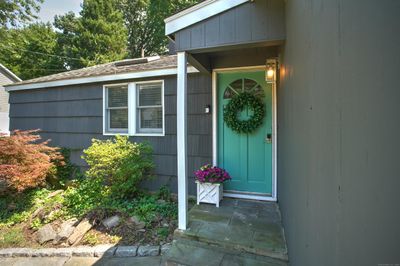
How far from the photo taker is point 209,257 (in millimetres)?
2260

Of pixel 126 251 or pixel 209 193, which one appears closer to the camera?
pixel 126 251

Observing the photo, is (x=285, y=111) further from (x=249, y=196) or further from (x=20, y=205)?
(x=20, y=205)

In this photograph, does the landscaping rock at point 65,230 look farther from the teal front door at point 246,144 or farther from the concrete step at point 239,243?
the teal front door at point 246,144

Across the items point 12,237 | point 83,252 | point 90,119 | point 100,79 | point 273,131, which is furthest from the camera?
point 90,119

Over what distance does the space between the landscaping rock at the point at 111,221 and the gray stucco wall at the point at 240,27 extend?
2759 millimetres

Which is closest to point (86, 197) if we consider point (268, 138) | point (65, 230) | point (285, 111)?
point (65, 230)

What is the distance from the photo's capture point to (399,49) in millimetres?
467

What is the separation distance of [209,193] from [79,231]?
203cm

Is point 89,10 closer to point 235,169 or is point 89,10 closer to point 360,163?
point 235,169

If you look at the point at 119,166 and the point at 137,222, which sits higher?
the point at 119,166

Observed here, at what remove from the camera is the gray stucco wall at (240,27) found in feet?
7.63

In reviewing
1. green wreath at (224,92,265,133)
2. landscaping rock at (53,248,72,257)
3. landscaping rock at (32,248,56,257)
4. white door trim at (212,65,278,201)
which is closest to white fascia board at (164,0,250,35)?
white door trim at (212,65,278,201)

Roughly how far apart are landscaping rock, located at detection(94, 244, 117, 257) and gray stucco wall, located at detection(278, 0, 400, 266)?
2558mm

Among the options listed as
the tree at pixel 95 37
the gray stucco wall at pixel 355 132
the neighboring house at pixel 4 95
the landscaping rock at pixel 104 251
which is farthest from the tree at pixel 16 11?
the gray stucco wall at pixel 355 132
